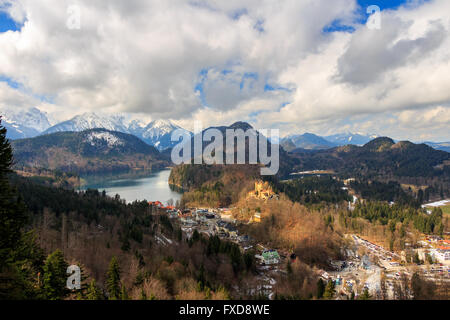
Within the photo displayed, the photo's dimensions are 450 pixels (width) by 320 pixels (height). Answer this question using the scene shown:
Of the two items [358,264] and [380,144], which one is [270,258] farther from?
[380,144]

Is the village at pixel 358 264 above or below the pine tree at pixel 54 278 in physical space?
below

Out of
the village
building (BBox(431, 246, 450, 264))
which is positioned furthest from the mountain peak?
building (BBox(431, 246, 450, 264))

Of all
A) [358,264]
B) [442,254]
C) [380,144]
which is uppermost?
[380,144]

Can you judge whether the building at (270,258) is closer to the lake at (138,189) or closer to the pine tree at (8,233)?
the pine tree at (8,233)

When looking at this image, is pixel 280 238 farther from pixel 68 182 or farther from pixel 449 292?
pixel 68 182

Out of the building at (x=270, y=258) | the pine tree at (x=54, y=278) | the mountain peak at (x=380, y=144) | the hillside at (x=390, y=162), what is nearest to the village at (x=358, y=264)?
the building at (x=270, y=258)

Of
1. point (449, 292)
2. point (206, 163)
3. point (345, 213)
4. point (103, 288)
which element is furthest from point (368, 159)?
point (103, 288)

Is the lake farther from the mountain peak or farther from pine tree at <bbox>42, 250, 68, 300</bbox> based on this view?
the mountain peak

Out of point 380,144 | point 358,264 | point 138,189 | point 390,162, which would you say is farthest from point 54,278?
point 380,144
